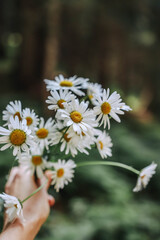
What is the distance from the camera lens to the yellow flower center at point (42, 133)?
1.78 feet

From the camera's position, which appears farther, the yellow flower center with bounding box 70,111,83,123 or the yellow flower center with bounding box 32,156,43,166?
the yellow flower center with bounding box 32,156,43,166

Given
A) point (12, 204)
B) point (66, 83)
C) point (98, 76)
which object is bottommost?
point (12, 204)

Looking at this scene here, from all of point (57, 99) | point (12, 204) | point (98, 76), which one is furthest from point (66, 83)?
point (98, 76)

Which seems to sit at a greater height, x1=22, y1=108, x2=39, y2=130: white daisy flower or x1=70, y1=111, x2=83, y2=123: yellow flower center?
x1=22, y1=108, x2=39, y2=130: white daisy flower

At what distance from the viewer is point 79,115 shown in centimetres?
47

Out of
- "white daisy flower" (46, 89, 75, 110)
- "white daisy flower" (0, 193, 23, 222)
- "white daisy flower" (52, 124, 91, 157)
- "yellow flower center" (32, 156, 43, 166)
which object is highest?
"white daisy flower" (46, 89, 75, 110)

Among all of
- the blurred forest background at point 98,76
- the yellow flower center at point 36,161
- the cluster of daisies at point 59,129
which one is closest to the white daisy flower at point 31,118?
the cluster of daisies at point 59,129

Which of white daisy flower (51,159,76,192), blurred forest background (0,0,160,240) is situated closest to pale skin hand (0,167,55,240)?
white daisy flower (51,159,76,192)

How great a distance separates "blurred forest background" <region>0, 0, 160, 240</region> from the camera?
1869mm

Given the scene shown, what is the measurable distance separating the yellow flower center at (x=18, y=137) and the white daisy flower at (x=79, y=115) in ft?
0.24

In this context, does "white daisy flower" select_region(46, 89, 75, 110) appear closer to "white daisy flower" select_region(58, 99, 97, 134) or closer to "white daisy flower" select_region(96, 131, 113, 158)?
"white daisy flower" select_region(58, 99, 97, 134)

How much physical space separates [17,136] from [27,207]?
0.71 ft

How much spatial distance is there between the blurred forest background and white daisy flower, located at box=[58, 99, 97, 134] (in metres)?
1.22

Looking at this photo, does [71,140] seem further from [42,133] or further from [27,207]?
[27,207]
